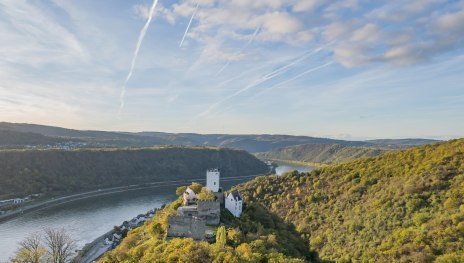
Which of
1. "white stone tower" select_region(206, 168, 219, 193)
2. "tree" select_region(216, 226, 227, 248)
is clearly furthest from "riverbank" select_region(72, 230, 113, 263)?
"tree" select_region(216, 226, 227, 248)

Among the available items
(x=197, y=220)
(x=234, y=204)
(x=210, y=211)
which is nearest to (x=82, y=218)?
(x=234, y=204)

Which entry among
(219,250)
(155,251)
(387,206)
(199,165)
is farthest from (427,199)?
(199,165)

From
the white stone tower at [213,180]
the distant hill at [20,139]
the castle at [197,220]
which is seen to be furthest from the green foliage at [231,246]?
the distant hill at [20,139]

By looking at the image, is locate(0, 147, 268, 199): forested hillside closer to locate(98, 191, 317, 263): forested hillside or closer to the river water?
the river water

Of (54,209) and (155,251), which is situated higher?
(155,251)

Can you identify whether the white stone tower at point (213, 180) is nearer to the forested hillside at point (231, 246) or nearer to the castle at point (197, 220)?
the castle at point (197, 220)

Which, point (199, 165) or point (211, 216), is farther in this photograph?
point (199, 165)

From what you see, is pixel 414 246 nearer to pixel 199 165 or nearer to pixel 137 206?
pixel 137 206
